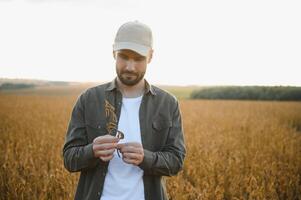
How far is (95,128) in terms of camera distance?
193 centimetres

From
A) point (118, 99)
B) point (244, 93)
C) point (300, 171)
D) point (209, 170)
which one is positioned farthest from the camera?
point (244, 93)

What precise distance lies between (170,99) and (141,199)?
0.62 meters

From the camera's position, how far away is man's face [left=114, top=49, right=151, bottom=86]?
1.88 metres

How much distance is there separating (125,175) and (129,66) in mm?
601

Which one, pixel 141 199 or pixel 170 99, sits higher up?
pixel 170 99

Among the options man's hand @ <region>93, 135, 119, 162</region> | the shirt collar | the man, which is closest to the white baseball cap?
the man

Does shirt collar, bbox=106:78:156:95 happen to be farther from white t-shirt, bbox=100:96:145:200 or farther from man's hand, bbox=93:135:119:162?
man's hand, bbox=93:135:119:162

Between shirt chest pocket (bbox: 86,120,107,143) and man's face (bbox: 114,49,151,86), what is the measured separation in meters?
0.27

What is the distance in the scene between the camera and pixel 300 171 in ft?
18.4

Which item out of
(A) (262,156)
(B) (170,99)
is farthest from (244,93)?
(B) (170,99)

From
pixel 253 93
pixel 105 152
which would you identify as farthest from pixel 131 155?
pixel 253 93

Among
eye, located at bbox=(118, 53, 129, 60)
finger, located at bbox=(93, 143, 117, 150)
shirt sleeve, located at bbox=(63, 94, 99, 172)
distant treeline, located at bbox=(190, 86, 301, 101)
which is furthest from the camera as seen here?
distant treeline, located at bbox=(190, 86, 301, 101)

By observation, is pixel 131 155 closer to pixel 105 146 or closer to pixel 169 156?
pixel 105 146

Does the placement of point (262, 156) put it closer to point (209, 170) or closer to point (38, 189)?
point (209, 170)
